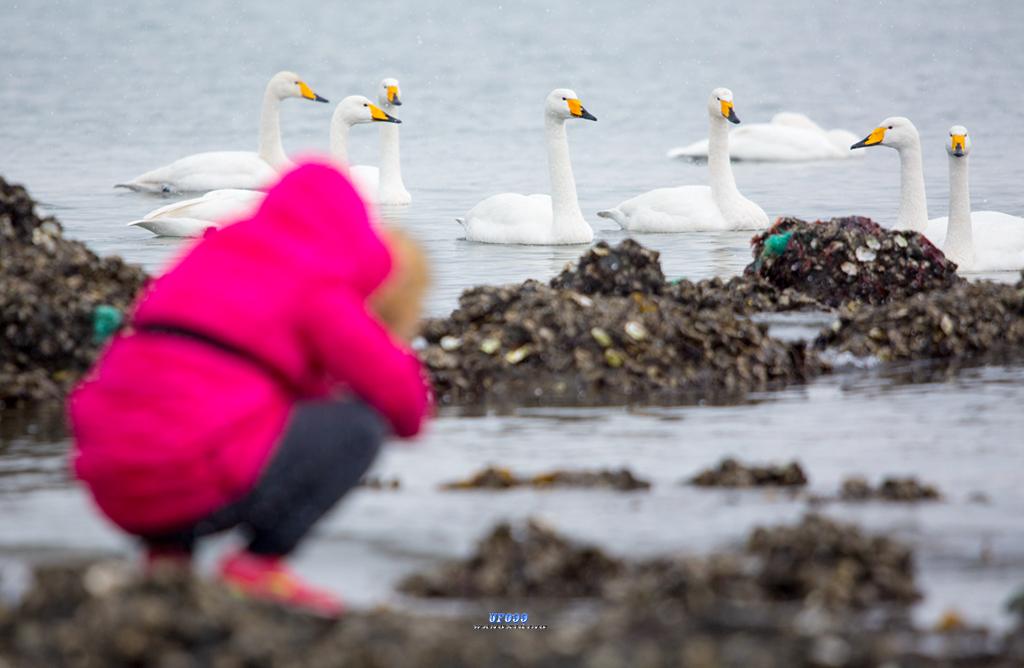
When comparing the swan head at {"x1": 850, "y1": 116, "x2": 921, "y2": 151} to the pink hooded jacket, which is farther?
the swan head at {"x1": 850, "y1": 116, "x2": 921, "y2": 151}

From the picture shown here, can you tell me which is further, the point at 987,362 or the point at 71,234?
the point at 71,234

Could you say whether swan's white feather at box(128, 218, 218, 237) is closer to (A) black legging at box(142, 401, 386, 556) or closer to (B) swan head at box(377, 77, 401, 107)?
(B) swan head at box(377, 77, 401, 107)

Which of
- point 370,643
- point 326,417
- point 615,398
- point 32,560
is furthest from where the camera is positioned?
point 615,398

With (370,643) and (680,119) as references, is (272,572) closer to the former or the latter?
(370,643)

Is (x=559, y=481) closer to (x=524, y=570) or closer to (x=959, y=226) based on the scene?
(x=524, y=570)

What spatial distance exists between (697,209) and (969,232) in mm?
3915

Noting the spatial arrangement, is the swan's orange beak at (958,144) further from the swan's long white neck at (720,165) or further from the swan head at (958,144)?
the swan's long white neck at (720,165)

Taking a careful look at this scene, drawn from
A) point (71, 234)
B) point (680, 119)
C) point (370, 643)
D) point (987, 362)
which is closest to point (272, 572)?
point (370, 643)

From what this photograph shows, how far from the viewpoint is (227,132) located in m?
33.2

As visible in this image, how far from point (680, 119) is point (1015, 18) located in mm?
36909

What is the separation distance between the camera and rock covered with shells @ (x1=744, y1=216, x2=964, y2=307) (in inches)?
473

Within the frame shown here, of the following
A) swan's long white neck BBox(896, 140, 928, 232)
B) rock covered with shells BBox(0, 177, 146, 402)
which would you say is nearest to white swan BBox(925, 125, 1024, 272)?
swan's long white neck BBox(896, 140, 928, 232)

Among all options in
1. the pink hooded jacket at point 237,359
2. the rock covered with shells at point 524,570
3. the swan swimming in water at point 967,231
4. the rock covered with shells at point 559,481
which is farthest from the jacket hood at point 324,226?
the swan swimming in water at point 967,231

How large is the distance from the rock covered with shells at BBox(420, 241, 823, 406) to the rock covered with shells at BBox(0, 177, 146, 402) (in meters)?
1.64
